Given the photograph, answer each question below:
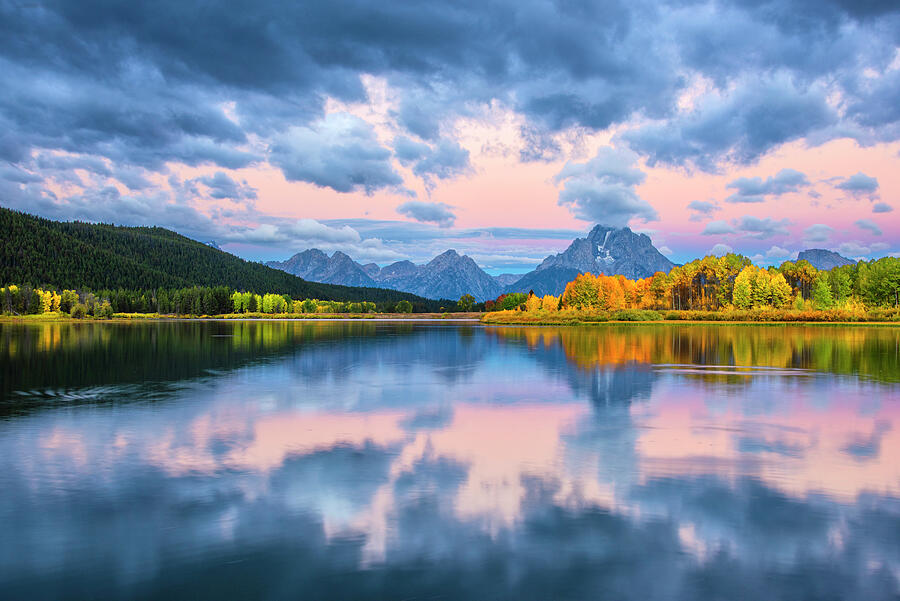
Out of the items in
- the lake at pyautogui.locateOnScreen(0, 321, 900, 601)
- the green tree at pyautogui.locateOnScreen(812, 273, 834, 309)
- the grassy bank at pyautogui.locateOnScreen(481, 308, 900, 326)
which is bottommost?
the lake at pyautogui.locateOnScreen(0, 321, 900, 601)

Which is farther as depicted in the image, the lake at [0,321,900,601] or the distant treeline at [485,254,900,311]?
the distant treeline at [485,254,900,311]

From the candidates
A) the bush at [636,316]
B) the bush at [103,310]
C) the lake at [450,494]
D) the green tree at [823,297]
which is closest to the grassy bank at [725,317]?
the bush at [636,316]

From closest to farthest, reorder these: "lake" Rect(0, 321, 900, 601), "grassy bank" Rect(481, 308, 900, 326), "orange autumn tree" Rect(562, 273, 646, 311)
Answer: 1. "lake" Rect(0, 321, 900, 601)
2. "grassy bank" Rect(481, 308, 900, 326)
3. "orange autumn tree" Rect(562, 273, 646, 311)

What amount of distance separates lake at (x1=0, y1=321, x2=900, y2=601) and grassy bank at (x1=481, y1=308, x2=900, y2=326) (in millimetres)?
96574

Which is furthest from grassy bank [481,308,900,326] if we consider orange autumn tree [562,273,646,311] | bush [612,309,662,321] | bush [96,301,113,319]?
bush [96,301,113,319]

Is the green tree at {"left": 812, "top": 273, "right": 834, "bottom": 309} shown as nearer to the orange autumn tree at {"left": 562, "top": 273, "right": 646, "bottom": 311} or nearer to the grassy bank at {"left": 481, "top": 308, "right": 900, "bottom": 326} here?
the grassy bank at {"left": 481, "top": 308, "right": 900, "bottom": 326}

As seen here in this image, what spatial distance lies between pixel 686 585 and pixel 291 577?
6.22 m

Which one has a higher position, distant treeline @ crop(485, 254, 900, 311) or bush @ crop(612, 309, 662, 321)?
distant treeline @ crop(485, 254, 900, 311)

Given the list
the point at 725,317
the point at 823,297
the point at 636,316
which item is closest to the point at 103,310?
the point at 636,316

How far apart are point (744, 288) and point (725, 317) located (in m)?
19.1

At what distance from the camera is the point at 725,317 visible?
119 m

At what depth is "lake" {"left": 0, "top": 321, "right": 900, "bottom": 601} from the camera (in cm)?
849

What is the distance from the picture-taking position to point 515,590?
8.05m

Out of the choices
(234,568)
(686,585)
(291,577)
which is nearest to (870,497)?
(686,585)
